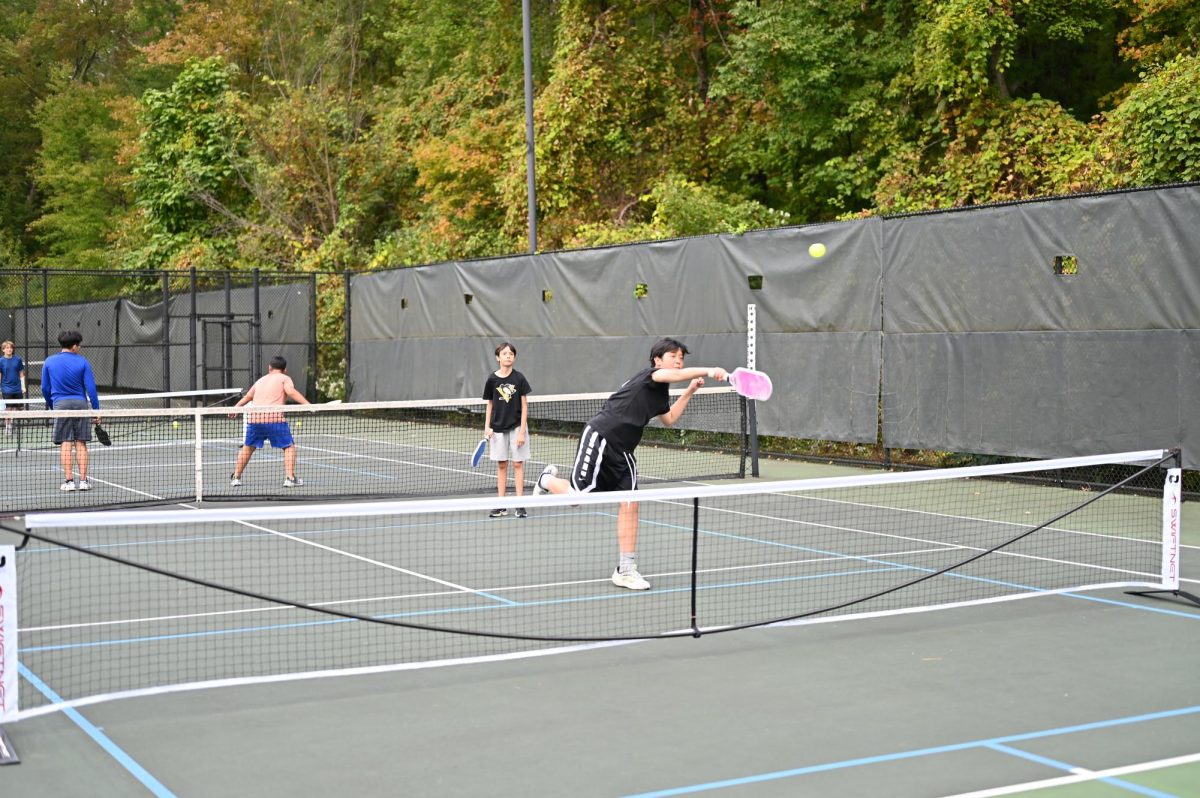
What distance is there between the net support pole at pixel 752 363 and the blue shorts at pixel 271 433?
513cm

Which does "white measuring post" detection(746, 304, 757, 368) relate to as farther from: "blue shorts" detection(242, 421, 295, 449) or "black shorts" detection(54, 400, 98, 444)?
"black shorts" detection(54, 400, 98, 444)

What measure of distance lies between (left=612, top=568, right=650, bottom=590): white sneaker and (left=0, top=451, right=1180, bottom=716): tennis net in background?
6cm

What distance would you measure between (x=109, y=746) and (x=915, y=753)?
3130mm

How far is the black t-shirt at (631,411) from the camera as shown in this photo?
8.55 meters

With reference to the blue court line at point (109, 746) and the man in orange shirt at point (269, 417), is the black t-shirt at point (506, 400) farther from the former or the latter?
the blue court line at point (109, 746)

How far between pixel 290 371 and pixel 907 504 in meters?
17.3

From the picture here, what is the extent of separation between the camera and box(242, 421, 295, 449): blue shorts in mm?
14570

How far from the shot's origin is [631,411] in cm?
862

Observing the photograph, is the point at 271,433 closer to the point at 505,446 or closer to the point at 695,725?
the point at 505,446

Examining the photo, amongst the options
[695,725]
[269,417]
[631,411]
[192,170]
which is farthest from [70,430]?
[192,170]

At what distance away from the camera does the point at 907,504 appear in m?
13.1

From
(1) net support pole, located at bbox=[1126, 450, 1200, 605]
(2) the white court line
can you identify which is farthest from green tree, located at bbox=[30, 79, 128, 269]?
(2) the white court line

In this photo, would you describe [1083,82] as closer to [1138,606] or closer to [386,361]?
[386,361]

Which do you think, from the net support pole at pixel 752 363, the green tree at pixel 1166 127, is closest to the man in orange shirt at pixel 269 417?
the net support pole at pixel 752 363
